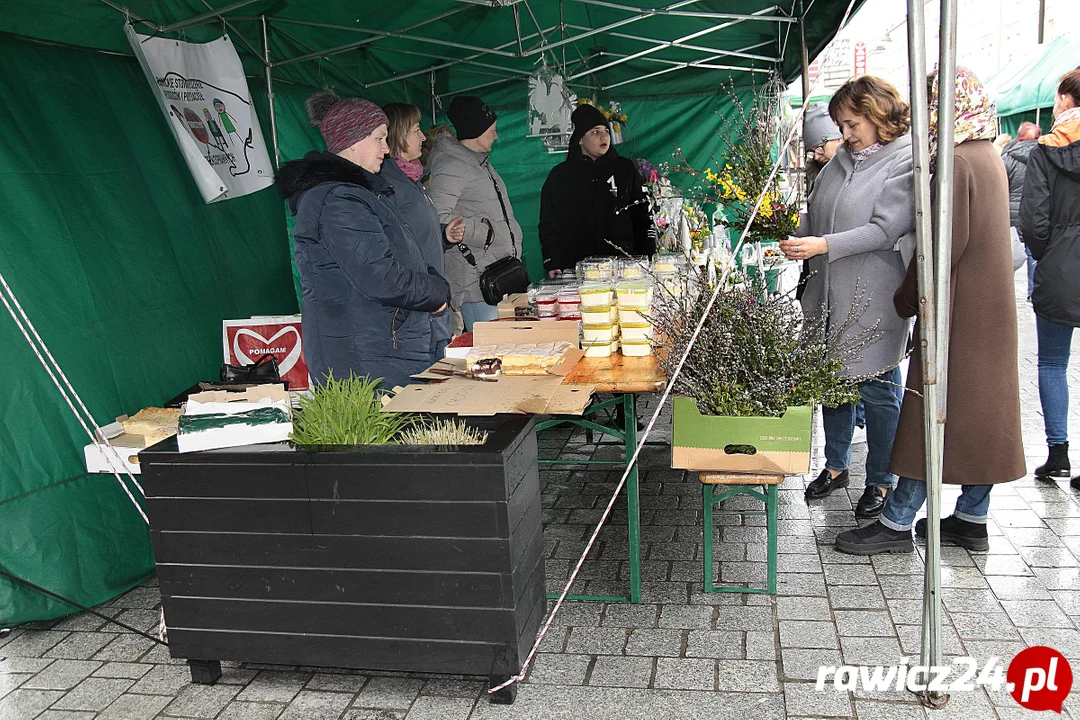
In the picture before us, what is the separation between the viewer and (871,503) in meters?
3.96

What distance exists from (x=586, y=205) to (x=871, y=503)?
288 centimetres

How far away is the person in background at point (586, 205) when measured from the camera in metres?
5.94

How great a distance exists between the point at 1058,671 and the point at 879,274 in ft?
5.22

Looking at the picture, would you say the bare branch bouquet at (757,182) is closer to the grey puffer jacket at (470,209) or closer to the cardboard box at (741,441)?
the cardboard box at (741,441)

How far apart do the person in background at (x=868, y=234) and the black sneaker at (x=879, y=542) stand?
0.38m

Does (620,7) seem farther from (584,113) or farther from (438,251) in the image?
(438,251)

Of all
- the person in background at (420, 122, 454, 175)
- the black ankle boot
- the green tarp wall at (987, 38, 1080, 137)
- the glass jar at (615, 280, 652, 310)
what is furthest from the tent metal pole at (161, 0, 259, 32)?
the green tarp wall at (987, 38, 1080, 137)

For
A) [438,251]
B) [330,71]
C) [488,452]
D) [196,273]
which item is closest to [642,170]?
[330,71]

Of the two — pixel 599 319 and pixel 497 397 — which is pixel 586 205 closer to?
pixel 599 319

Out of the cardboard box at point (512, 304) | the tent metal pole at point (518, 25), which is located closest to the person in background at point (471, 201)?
the cardboard box at point (512, 304)

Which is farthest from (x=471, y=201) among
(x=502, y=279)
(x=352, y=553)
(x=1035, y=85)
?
(x=1035, y=85)

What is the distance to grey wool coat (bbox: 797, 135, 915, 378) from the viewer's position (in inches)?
135

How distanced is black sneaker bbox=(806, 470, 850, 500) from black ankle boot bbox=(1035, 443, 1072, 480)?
993 millimetres

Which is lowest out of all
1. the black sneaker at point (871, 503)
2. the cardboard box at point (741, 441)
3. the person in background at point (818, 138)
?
the black sneaker at point (871, 503)
